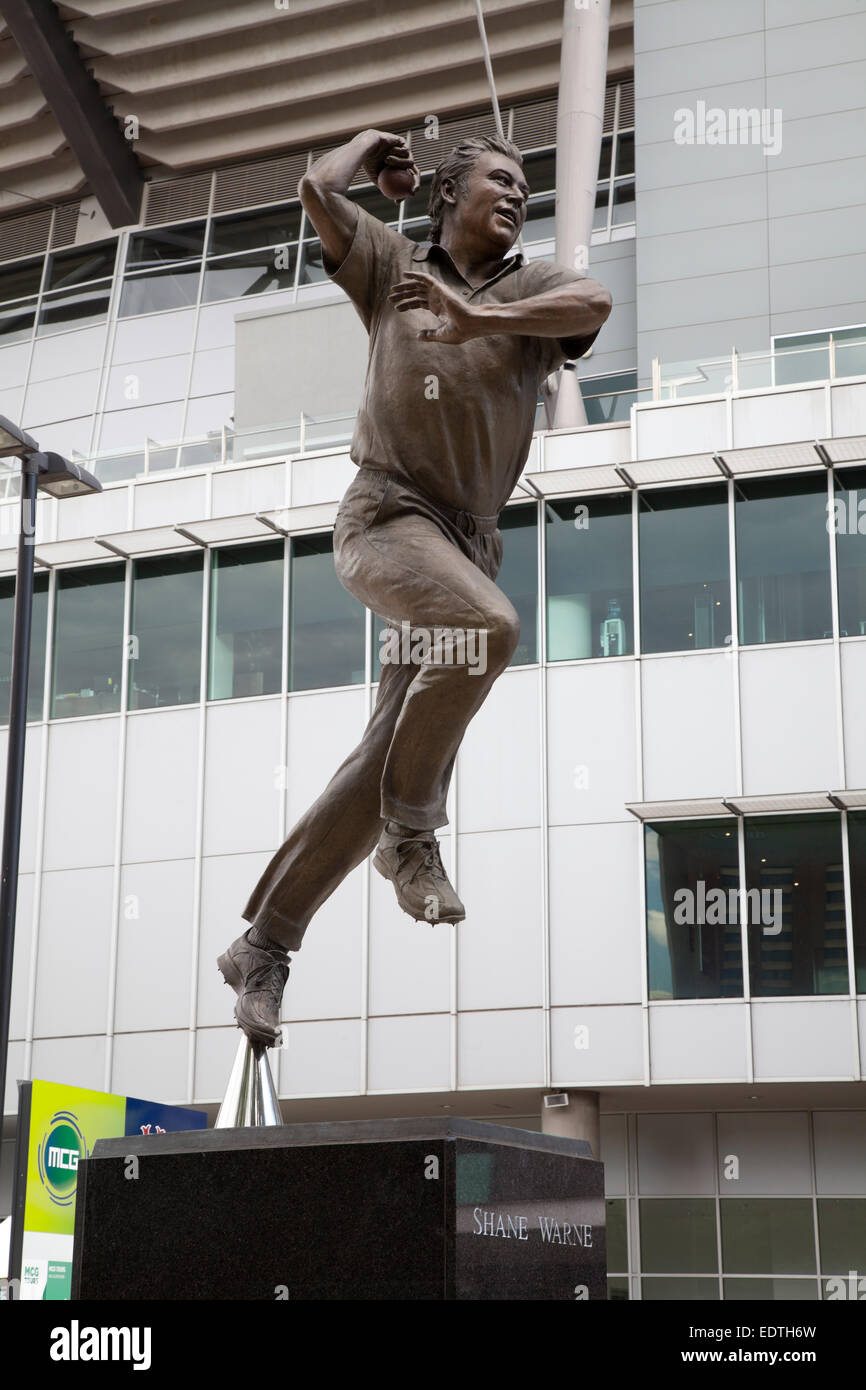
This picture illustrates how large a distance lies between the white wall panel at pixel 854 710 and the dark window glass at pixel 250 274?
19518 millimetres

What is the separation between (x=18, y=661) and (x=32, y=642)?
1503 centimetres

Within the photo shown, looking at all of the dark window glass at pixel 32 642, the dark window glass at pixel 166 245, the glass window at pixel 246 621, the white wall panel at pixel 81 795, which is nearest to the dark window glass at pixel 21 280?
the dark window glass at pixel 166 245

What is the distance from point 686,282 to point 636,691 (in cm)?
979

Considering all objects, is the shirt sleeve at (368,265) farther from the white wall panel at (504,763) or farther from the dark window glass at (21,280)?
the dark window glass at (21,280)

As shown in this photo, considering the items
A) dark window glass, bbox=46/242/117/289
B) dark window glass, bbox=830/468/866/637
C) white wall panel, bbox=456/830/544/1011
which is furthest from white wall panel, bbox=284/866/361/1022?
dark window glass, bbox=46/242/117/289

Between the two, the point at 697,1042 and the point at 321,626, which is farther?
the point at 321,626

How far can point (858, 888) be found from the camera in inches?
861

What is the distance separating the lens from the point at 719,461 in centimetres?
2308

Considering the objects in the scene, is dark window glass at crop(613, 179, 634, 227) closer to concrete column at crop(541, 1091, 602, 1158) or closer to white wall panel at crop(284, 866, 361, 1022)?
white wall panel at crop(284, 866, 361, 1022)

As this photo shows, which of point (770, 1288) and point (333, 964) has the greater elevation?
point (333, 964)

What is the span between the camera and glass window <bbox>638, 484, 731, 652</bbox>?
76.5ft

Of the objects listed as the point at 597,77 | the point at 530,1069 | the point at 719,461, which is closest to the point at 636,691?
the point at 719,461

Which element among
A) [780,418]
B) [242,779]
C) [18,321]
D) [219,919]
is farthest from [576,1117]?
[18,321]

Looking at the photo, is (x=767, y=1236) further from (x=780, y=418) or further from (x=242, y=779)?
(x=780, y=418)
